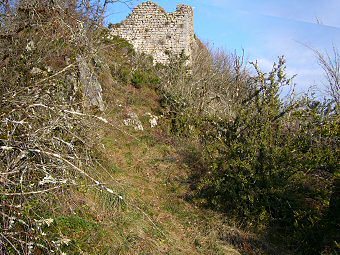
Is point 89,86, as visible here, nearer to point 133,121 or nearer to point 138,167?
point 138,167

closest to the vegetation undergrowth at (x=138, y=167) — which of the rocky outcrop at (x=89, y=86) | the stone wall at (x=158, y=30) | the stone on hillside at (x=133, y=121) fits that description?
the rocky outcrop at (x=89, y=86)

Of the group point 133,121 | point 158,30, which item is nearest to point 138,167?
point 133,121

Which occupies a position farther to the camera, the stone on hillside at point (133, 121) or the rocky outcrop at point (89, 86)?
the stone on hillside at point (133, 121)

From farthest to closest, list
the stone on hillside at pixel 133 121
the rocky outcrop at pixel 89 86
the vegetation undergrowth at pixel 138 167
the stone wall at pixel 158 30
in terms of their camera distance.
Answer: the stone wall at pixel 158 30
the stone on hillside at pixel 133 121
the rocky outcrop at pixel 89 86
the vegetation undergrowth at pixel 138 167

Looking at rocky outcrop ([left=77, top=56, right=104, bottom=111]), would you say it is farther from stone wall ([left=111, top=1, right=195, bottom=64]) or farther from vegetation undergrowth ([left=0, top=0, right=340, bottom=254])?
stone wall ([left=111, top=1, right=195, bottom=64])

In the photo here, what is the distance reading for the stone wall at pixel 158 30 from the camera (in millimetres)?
15508

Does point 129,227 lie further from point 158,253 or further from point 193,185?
point 193,185

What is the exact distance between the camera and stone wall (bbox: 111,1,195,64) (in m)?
15.5

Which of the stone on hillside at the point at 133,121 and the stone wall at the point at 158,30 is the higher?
the stone wall at the point at 158,30

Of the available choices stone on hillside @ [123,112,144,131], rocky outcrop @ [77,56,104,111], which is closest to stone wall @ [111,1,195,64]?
stone on hillside @ [123,112,144,131]

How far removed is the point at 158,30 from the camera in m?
15.7

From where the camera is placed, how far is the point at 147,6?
52.0 ft

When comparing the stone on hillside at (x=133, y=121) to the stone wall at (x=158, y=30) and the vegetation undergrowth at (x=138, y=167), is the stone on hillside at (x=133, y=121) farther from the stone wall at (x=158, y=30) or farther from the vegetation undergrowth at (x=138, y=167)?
the stone wall at (x=158, y=30)

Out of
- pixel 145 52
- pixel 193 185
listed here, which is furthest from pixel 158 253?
→ pixel 145 52
